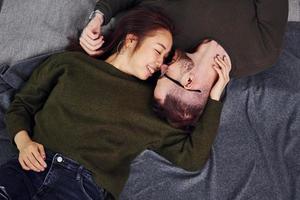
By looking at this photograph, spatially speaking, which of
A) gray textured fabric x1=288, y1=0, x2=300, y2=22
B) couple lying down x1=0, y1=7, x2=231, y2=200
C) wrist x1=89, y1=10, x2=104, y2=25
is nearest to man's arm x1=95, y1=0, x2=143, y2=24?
wrist x1=89, y1=10, x2=104, y2=25

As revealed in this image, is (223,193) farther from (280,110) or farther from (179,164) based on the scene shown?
(280,110)

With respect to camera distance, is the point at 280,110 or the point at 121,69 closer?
the point at 121,69

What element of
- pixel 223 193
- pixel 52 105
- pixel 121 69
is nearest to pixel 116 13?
pixel 121 69

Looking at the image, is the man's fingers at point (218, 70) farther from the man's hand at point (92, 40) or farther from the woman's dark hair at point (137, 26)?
the man's hand at point (92, 40)

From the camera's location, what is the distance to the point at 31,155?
1.09 meters

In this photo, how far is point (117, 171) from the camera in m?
1.13

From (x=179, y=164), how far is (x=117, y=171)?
17 centimetres

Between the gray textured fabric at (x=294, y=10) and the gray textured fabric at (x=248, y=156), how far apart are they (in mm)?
200

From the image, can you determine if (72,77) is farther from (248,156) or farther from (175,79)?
(248,156)

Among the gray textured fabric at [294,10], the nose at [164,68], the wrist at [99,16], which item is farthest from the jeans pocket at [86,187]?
the gray textured fabric at [294,10]

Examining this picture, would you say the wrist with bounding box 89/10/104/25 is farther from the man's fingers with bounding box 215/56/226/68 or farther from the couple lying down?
the man's fingers with bounding box 215/56/226/68

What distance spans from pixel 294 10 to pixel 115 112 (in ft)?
2.54

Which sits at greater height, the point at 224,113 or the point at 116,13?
the point at 116,13

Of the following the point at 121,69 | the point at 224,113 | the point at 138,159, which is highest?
the point at 121,69
